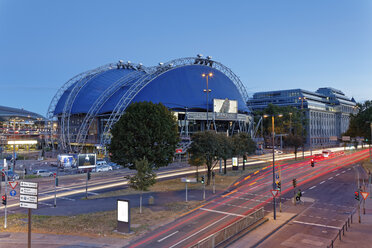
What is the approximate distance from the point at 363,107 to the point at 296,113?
49769mm

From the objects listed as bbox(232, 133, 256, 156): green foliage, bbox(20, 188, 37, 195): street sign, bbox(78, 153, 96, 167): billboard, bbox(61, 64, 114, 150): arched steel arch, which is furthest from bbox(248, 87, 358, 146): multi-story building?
bbox(20, 188, 37, 195): street sign

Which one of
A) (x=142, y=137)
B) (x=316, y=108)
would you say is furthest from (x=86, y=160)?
(x=316, y=108)

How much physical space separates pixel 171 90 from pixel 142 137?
192 ft

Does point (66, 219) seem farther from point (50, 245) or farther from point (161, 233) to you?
point (161, 233)

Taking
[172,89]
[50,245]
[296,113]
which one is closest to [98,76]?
[172,89]

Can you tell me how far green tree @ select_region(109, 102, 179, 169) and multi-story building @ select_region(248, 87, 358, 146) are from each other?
128 m

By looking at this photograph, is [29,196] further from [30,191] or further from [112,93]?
[112,93]

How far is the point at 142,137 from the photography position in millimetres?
41500

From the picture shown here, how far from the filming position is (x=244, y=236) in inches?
885

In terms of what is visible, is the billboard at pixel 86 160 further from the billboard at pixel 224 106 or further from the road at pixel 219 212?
the billboard at pixel 224 106

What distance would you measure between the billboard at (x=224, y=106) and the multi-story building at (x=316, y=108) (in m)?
69.6

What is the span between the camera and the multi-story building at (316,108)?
6485 inches

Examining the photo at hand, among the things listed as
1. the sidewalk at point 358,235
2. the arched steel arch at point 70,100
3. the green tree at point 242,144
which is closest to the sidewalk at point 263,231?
the sidewalk at point 358,235

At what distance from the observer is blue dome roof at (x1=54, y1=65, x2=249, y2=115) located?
95.9 m
